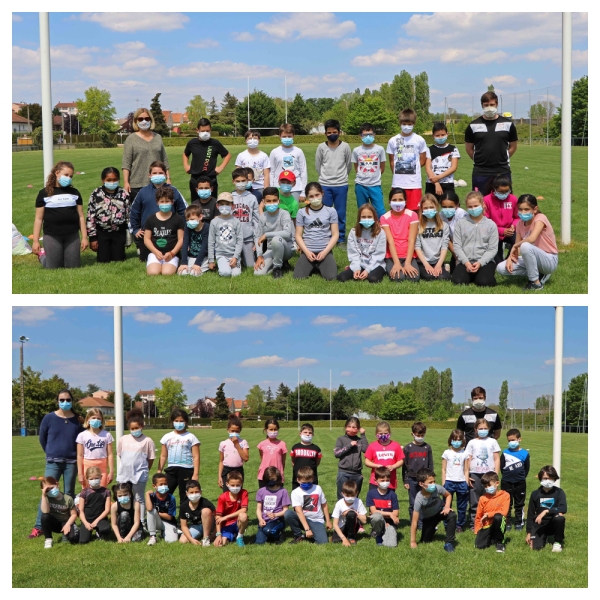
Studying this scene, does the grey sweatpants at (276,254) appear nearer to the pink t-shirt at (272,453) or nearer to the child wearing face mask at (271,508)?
the pink t-shirt at (272,453)

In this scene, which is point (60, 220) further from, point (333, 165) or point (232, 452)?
point (232, 452)

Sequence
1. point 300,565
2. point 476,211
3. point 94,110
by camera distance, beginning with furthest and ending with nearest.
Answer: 1. point 94,110
2. point 476,211
3. point 300,565

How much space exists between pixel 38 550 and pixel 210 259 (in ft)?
14.7

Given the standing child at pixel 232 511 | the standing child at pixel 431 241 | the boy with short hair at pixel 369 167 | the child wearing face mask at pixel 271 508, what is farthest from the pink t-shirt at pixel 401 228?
the standing child at pixel 232 511

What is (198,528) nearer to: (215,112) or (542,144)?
(542,144)

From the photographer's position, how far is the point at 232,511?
9.45 metres

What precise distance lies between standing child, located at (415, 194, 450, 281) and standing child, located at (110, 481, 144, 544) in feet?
16.6

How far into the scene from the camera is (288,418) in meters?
44.2

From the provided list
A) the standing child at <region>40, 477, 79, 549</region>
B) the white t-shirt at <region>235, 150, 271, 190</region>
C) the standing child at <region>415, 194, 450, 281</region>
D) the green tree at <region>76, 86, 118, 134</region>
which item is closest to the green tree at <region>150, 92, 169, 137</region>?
the green tree at <region>76, 86, 118, 134</region>

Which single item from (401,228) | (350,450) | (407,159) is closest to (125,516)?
(350,450)

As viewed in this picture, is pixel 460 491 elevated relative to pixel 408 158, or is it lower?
lower

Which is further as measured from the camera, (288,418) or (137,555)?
(288,418)

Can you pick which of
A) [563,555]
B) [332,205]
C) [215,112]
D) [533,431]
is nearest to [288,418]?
[533,431]

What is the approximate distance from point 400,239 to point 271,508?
169 inches
